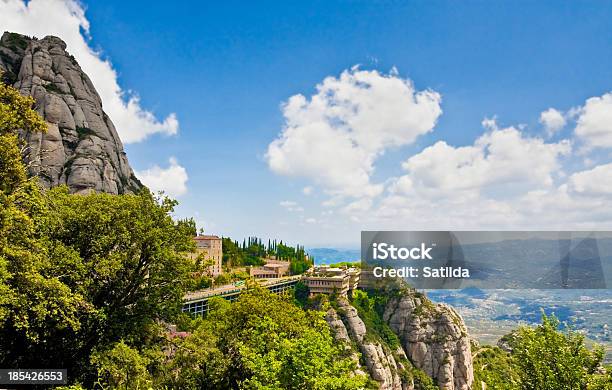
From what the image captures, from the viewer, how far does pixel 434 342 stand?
101 meters

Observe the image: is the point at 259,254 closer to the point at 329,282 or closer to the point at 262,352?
the point at 329,282

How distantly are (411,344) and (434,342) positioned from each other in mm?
6082

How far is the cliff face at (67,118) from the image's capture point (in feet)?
291

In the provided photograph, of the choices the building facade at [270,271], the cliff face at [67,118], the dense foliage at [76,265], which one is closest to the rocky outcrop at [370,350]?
the building facade at [270,271]

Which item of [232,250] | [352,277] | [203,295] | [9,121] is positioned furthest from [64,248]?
[232,250]

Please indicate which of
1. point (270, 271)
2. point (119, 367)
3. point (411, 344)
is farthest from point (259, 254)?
point (119, 367)

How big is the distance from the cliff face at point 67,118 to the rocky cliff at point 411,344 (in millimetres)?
67125

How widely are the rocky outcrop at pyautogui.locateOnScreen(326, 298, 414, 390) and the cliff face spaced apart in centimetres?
6508

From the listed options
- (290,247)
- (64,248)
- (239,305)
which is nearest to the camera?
(64,248)

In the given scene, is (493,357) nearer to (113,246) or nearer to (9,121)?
(113,246)

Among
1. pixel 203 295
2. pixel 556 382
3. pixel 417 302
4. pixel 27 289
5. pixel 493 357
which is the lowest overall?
pixel 493 357

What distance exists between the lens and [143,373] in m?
19.9

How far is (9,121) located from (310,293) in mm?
94824

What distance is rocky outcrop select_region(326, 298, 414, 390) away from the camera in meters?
82.6
